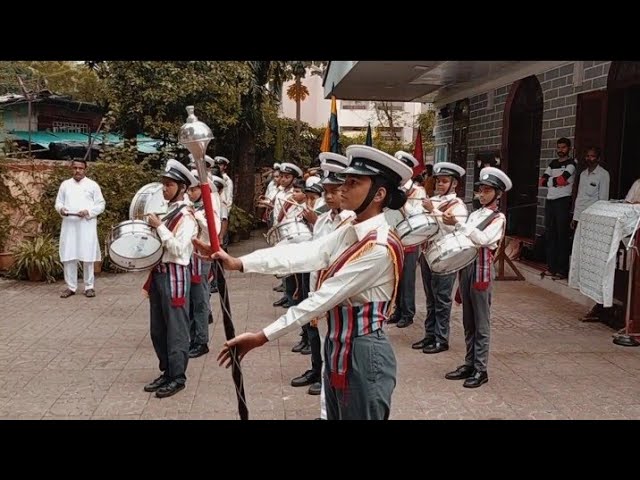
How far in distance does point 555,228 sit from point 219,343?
5401mm

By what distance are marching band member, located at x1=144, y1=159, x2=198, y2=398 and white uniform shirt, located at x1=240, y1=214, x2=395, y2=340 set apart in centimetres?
221

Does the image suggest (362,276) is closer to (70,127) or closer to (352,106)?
(70,127)

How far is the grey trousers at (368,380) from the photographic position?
2998 mm

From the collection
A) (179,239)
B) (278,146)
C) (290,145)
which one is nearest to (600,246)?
(179,239)

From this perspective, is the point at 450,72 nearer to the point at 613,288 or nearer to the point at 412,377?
the point at 613,288

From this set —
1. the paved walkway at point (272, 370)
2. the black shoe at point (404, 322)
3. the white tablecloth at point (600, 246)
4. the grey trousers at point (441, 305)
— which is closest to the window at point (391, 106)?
the paved walkway at point (272, 370)

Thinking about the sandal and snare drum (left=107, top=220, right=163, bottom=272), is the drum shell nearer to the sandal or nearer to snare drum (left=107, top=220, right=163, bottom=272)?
snare drum (left=107, top=220, right=163, bottom=272)

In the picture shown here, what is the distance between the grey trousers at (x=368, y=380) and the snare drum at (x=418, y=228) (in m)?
3.51

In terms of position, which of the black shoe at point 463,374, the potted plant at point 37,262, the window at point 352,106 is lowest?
the black shoe at point 463,374

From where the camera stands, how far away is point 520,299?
30.3ft

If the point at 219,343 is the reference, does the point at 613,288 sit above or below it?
above

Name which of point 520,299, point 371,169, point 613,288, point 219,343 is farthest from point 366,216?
point 520,299

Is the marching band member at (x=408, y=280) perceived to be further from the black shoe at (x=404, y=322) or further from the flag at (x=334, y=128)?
the flag at (x=334, y=128)

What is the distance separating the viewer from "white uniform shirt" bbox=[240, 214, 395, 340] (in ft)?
9.30
